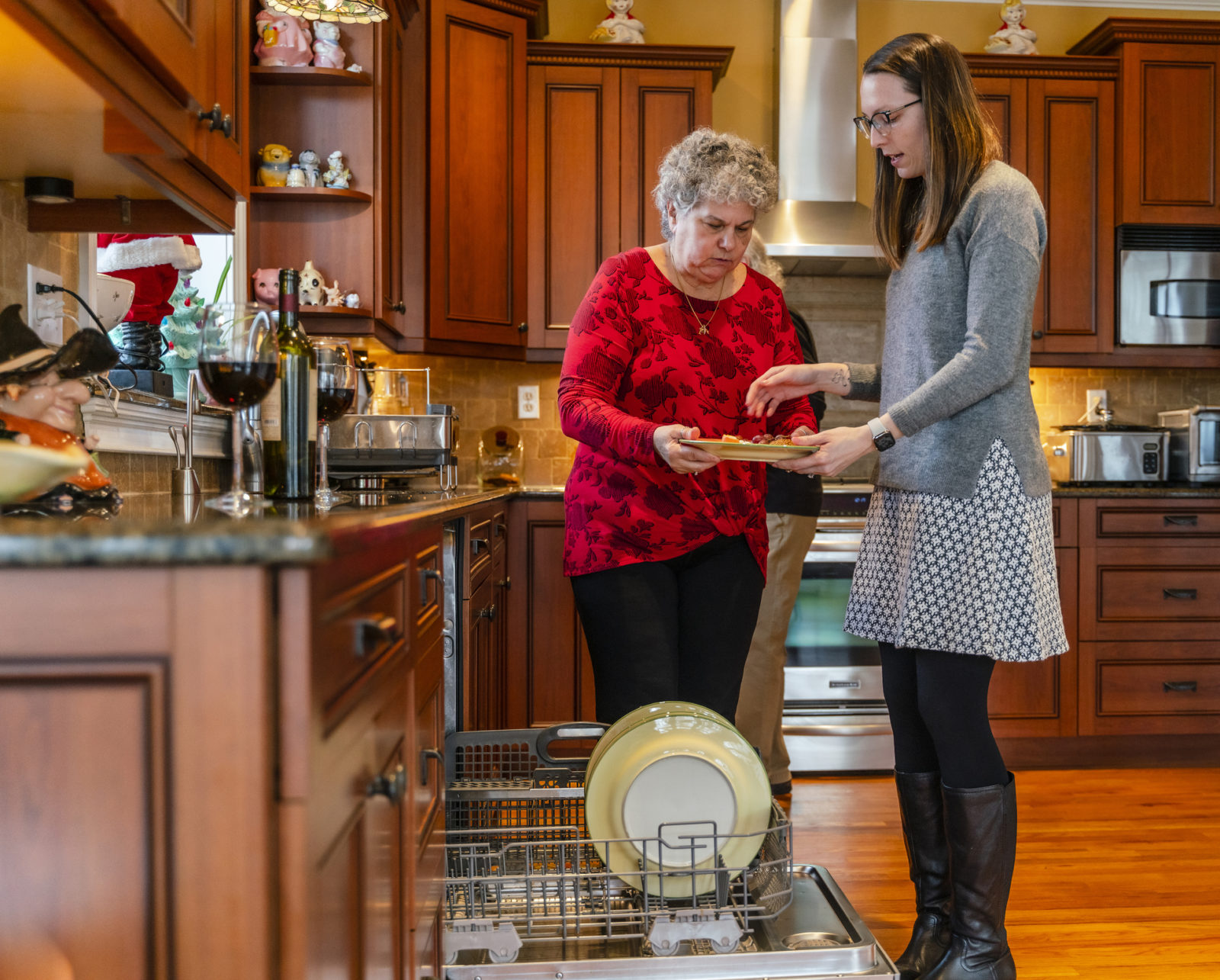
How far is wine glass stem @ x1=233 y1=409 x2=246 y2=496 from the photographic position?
1.01m

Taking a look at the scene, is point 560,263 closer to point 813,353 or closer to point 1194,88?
point 813,353

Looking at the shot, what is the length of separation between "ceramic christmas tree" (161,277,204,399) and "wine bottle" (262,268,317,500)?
29.1 inches

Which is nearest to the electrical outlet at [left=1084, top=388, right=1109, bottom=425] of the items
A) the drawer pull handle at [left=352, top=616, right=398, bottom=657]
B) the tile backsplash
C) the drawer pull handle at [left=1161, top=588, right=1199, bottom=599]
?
the drawer pull handle at [left=1161, top=588, right=1199, bottom=599]

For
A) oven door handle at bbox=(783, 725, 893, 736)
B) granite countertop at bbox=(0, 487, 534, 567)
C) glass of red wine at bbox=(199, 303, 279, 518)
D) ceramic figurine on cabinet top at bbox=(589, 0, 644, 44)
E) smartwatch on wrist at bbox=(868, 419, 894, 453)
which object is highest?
ceramic figurine on cabinet top at bbox=(589, 0, 644, 44)

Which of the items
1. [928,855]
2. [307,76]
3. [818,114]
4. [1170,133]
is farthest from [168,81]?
[1170,133]

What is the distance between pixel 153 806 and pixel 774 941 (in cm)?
84

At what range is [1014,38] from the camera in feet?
12.4

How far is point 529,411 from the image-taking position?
154 inches

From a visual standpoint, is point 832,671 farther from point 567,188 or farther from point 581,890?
point 581,890

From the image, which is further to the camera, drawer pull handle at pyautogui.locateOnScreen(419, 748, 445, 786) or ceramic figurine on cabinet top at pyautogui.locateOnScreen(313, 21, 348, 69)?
ceramic figurine on cabinet top at pyautogui.locateOnScreen(313, 21, 348, 69)

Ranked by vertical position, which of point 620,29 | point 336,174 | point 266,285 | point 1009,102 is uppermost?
point 620,29

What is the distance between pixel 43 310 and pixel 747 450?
1022 mm

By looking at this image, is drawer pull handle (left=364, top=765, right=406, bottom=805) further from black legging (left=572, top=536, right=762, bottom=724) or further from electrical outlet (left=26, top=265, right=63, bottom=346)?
electrical outlet (left=26, top=265, right=63, bottom=346)

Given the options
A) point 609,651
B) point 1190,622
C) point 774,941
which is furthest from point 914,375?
point 1190,622
